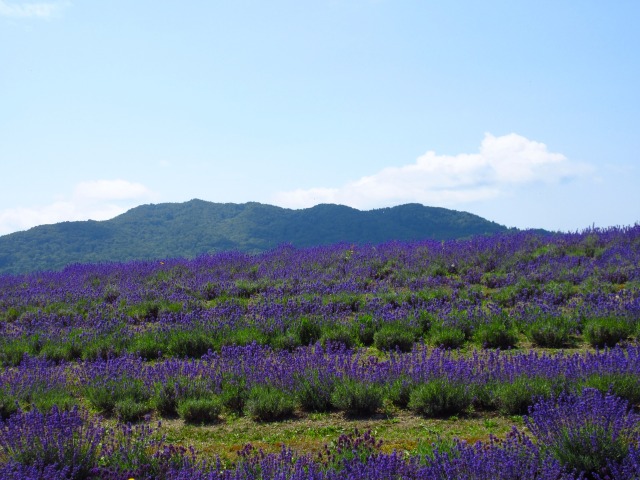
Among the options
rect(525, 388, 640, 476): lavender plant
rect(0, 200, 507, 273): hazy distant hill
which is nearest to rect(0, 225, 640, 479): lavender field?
rect(525, 388, 640, 476): lavender plant

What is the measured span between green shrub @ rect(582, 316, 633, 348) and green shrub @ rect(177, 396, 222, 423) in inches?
165

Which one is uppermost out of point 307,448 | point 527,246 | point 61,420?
point 527,246

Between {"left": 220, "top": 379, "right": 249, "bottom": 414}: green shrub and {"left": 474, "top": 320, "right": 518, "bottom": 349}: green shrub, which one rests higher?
{"left": 474, "top": 320, "right": 518, "bottom": 349}: green shrub

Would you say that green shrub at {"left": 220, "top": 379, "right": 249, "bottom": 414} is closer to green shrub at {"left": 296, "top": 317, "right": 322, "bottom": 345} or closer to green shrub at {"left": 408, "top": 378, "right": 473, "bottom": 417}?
green shrub at {"left": 408, "top": 378, "right": 473, "bottom": 417}

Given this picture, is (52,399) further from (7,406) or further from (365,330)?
(365,330)

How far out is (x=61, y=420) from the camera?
151 inches

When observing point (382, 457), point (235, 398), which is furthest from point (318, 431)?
point (382, 457)

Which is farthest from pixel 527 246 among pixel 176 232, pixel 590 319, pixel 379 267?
pixel 176 232

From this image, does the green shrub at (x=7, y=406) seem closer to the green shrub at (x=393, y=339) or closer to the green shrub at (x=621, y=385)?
the green shrub at (x=393, y=339)

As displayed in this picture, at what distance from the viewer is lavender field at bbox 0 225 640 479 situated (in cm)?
347

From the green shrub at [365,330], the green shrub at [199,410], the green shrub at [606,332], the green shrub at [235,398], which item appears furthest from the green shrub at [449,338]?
the green shrub at [199,410]

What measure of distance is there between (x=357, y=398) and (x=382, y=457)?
62.2 inches

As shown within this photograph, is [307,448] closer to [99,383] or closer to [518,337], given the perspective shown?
[99,383]

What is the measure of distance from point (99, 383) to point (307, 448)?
245cm
